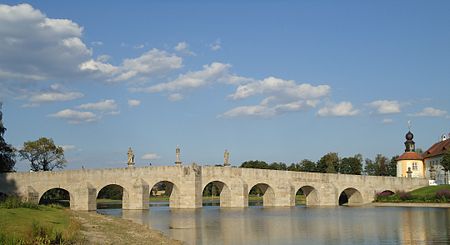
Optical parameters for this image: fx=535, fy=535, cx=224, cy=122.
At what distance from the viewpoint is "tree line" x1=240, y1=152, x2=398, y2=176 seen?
281 ft

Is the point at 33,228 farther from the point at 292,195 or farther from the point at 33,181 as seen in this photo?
the point at 292,195

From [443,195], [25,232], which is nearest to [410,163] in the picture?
[443,195]

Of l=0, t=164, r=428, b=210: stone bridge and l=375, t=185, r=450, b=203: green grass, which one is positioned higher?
l=0, t=164, r=428, b=210: stone bridge

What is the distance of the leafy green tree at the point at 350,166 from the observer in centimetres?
9056

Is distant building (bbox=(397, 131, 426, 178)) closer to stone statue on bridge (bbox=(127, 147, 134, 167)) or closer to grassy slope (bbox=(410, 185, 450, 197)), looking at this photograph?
grassy slope (bbox=(410, 185, 450, 197))

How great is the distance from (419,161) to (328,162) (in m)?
20.6

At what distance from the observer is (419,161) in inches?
2554

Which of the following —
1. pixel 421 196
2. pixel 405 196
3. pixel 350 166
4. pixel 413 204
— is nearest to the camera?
pixel 413 204

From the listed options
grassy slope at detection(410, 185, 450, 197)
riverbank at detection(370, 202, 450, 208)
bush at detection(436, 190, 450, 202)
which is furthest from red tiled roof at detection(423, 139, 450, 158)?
bush at detection(436, 190, 450, 202)

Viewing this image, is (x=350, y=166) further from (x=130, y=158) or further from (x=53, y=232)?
(x=53, y=232)

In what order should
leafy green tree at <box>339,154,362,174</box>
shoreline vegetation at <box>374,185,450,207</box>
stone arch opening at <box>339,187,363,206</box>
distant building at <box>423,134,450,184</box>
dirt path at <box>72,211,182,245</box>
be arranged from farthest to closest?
1. leafy green tree at <box>339,154,362,174</box>
2. distant building at <box>423,134,450,184</box>
3. stone arch opening at <box>339,187,363,206</box>
4. shoreline vegetation at <box>374,185,450,207</box>
5. dirt path at <box>72,211,182,245</box>

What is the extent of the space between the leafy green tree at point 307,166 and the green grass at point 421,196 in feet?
108

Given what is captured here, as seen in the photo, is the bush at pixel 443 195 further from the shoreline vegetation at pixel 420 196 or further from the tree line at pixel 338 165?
the tree line at pixel 338 165

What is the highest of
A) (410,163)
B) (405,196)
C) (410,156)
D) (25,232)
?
(410,156)
